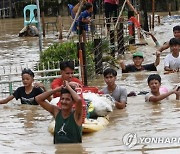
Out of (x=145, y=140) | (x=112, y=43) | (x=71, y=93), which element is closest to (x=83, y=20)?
(x=112, y=43)

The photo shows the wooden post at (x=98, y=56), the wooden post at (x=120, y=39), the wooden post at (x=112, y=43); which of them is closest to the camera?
the wooden post at (x=98, y=56)

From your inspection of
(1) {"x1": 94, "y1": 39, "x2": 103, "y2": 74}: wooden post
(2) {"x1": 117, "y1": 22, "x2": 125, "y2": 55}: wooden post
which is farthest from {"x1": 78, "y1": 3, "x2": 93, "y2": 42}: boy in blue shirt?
(2) {"x1": 117, "y1": 22, "x2": 125, "y2": 55}: wooden post

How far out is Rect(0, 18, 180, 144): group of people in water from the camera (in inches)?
307

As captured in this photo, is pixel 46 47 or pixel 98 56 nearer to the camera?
pixel 98 56

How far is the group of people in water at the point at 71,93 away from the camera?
25.6ft

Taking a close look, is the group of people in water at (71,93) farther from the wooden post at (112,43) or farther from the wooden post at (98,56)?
the wooden post at (112,43)

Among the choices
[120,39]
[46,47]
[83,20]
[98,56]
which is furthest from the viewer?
[46,47]

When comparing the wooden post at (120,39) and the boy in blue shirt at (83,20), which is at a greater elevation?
the boy in blue shirt at (83,20)

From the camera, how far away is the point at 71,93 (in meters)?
7.74

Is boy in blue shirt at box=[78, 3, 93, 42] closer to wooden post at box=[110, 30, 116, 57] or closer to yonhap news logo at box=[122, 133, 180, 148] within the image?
wooden post at box=[110, 30, 116, 57]

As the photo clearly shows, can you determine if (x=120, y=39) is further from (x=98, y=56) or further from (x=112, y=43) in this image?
(x=98, y=56)

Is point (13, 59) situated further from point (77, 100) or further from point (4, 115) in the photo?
point (77, 100)

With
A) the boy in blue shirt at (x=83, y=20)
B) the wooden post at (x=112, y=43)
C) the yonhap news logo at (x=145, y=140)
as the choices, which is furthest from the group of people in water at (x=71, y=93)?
the wooden post at (x=112, y=43)

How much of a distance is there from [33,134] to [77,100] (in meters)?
1.64
